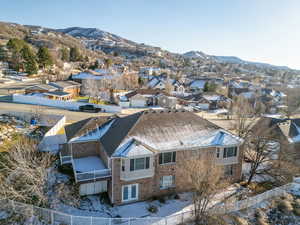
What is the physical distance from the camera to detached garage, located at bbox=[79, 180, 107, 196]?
1894 cm

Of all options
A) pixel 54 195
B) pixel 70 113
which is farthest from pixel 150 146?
pixel 70 113

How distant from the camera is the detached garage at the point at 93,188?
18938 mm

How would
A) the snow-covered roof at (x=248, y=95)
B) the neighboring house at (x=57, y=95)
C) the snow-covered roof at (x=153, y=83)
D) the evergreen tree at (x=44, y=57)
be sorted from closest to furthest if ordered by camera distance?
the neighboring house at (x=57, y=95) → the evergreen tree at (x=44, y=57) → the snow-covered roof at (x=248, y=95) → the snow-covered roof at (x=153, y=83)

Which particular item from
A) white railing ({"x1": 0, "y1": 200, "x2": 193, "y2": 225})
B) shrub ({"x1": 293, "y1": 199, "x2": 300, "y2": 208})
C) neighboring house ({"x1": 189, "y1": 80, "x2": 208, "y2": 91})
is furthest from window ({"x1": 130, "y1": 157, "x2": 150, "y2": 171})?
neighboring house ({"x1": 189, "y1": 80, "x2": 208, "y2": 91})

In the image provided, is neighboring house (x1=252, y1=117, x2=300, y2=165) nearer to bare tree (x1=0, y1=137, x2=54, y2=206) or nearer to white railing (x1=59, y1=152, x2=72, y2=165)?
white railing (x1=59, y1=152, x2=72, y2=165)

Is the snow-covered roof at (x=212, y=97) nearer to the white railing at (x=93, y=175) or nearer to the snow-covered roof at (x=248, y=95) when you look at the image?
the snow-covered roof at (x=248, y=95)

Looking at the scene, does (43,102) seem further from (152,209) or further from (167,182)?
(152,209)

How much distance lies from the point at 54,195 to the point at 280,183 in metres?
24.3

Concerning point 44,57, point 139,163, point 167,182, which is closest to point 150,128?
→ point 139,163

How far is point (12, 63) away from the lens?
75062 mm

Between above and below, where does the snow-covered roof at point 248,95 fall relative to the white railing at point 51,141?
above

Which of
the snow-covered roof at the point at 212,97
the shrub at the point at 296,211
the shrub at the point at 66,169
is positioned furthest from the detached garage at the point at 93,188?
the snow-covered roof at the point at 212,97

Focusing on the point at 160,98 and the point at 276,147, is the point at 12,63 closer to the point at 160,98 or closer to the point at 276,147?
the point at 160,98

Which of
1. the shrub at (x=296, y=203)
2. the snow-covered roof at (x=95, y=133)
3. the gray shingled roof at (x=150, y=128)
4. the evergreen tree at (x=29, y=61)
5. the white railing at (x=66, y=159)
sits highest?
the evergreen tree at (x=29, y=61)
